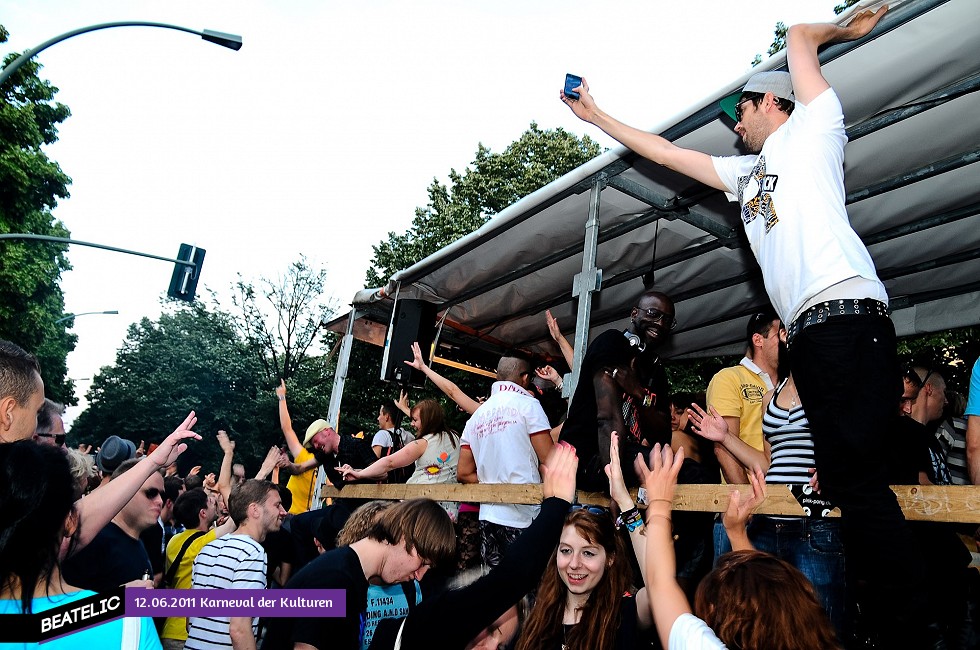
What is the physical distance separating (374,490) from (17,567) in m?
4.14

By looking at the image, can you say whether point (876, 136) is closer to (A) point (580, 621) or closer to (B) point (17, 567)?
(A) point (580, 621)

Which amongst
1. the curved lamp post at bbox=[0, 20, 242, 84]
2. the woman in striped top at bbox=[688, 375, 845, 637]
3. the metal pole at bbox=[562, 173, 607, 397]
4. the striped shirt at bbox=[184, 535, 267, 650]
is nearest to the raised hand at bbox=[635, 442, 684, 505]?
the woman in striped top at bbox=[688, 375, 845, 637]

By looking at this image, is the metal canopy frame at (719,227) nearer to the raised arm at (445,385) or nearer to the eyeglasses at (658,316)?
the eyeglasses at (658,316)

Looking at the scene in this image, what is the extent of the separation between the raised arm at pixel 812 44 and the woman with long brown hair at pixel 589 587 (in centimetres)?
172

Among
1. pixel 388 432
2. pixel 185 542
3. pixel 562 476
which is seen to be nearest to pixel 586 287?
pixel 562 476

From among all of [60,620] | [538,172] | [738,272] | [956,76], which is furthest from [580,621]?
[538,172]

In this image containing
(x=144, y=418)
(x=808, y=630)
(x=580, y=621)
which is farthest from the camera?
(x=144, y=418)

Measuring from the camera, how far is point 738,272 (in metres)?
6.84

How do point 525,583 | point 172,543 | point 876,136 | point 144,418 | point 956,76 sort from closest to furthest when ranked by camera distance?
point 525,583, point 956,76, point 876,136, point 172,543, point 144,418

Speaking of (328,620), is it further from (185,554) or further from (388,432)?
(388,432)

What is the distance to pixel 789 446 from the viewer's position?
3400 mm

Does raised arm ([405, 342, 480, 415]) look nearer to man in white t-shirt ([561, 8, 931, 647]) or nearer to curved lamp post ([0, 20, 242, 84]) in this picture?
man in white t-shirt ([561, 8, 931, 647])

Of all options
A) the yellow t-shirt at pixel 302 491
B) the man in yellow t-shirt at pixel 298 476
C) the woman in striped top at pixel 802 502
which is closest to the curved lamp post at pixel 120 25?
the man in yellow t-shirt at pixel 298 476

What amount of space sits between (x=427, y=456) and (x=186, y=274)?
13023mm
